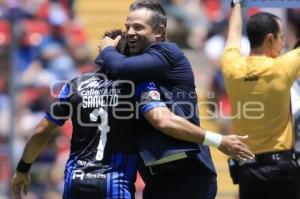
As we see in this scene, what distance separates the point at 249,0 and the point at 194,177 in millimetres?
1643

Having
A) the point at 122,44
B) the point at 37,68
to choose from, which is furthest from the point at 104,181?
the point at 37,68

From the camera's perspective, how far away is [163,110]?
5926mm

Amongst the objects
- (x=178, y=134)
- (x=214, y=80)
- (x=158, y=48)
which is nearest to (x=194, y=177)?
(x=178, y=134)

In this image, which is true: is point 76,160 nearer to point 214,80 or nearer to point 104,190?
point 104,190

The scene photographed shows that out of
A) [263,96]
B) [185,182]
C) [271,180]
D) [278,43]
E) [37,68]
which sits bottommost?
[271,180]

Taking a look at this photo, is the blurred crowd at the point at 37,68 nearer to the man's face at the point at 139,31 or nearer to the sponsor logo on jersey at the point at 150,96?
the man's face at the point at 139,31

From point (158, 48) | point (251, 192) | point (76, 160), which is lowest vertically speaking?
point (251, 192)

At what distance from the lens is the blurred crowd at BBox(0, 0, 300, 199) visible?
1064cm

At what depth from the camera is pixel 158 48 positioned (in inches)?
238

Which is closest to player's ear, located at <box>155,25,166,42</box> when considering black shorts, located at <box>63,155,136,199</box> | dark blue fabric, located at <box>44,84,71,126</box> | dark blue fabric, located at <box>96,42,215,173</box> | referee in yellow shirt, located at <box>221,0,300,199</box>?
dark blue fabric, located at <box>96,42,215,173</box>

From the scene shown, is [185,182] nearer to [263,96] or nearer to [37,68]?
[263,96]

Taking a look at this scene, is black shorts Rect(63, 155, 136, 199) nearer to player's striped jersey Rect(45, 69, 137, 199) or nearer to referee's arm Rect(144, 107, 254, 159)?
player's striped jersey Rect(45, 69, 137, 199)

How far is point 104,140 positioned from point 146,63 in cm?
59

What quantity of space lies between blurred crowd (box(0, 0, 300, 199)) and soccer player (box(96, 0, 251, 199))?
312 cm
